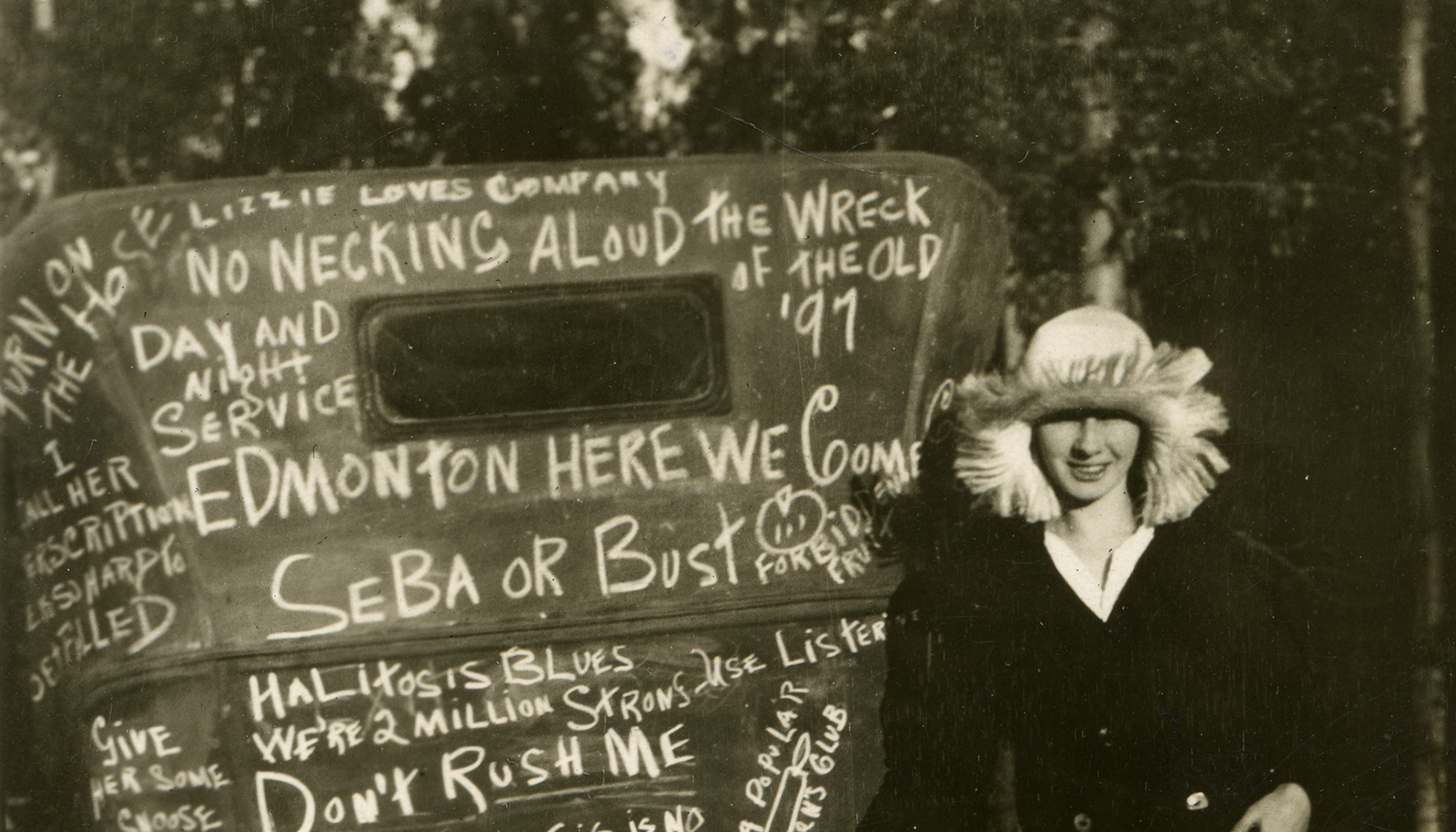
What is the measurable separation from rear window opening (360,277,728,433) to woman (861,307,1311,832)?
70 cm

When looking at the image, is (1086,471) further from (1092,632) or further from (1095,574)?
(1092,632)

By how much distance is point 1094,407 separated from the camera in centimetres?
279

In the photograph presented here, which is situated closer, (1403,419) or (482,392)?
(482,392)

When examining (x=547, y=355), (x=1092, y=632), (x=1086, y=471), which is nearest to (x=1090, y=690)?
(x=1092, y=632)

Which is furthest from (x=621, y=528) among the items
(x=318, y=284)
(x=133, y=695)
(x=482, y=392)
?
(x=133, y=695)

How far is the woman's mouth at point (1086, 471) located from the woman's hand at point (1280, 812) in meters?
0.93

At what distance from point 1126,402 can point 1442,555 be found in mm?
951

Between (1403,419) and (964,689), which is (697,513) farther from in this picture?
(1403,419)

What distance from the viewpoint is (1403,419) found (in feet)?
9.42

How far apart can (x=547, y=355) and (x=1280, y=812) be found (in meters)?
2.19

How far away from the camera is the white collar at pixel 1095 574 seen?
2.81m

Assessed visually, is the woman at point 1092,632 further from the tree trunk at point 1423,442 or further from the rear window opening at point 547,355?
the rear window opening at point 547,355

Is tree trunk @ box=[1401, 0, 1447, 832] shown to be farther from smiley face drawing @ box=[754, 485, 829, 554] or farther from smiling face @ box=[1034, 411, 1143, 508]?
smiley face drawing @ box=[754, 485, 829, 554]

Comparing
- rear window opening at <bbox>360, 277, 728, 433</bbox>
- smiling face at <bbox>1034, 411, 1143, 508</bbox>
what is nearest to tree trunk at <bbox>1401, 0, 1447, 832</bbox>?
smiling face at <bbox>1034, 411, 1143, 508</bbox>
